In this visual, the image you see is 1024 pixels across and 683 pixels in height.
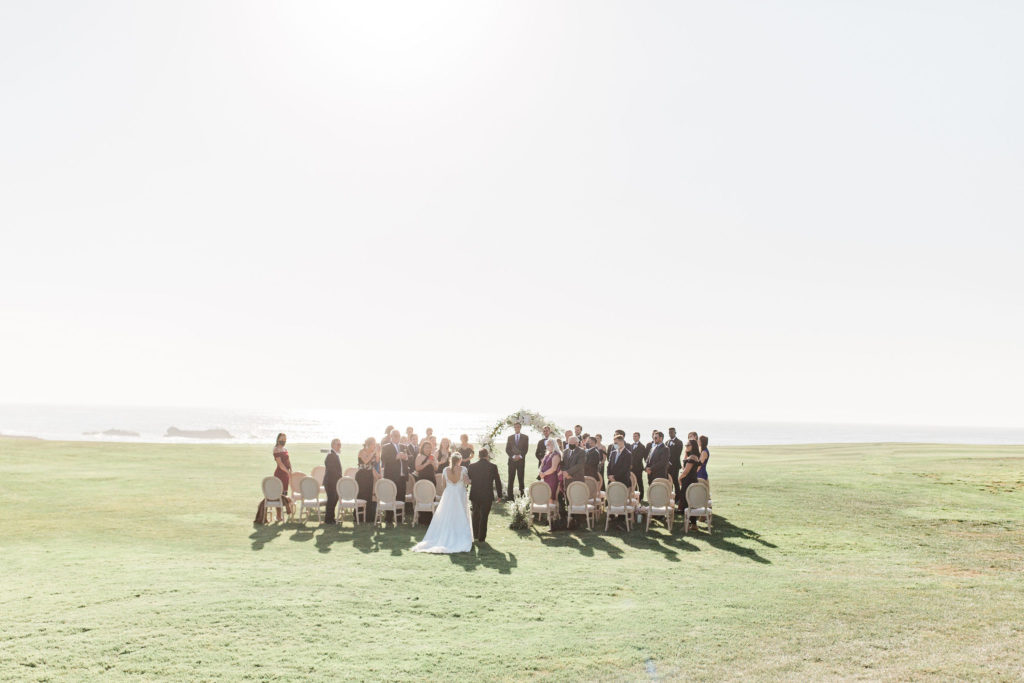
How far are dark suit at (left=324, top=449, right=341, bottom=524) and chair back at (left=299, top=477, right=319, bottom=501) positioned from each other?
1.46ft

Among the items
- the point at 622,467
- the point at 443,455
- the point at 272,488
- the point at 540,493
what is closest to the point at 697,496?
the point at 622,467

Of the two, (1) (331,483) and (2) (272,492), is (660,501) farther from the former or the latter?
(2) (272,492)

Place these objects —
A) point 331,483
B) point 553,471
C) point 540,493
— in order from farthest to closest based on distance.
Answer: point 553,471, point 331,483, point 540,493

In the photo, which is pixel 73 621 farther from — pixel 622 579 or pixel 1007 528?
pixel 1007 528

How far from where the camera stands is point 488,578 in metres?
12.7

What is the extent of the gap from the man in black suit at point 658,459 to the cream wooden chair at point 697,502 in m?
2.50

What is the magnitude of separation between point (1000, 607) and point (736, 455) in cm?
3145

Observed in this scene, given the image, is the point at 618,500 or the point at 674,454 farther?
the point at 674,454

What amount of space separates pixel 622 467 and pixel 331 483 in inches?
326

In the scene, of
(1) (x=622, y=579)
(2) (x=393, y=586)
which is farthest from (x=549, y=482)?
(2) (x=393, y=586)

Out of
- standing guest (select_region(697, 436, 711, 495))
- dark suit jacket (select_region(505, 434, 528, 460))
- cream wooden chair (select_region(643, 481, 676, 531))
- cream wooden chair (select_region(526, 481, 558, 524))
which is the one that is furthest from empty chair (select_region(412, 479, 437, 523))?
standing guest (select_region(697, 436, 711, 495))

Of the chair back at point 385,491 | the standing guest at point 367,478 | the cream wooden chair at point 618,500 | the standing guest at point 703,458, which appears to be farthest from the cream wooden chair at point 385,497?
the standing guest at point 703,458

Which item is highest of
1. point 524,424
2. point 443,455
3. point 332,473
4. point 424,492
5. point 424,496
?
point 524,424

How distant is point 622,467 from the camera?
18.7m
